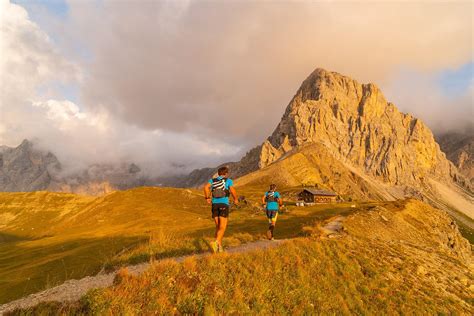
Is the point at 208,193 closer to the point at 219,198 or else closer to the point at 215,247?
the point at 219,198

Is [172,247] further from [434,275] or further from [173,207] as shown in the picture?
[173,207]

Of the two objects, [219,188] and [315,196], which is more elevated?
[219,188]

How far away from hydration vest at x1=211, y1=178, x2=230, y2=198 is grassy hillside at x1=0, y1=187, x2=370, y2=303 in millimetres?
5052

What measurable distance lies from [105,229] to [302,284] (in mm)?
71458

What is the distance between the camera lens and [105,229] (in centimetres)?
7525

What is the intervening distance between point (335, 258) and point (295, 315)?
6432mm

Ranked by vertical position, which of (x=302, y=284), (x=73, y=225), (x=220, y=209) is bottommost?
(x=73, y=225)

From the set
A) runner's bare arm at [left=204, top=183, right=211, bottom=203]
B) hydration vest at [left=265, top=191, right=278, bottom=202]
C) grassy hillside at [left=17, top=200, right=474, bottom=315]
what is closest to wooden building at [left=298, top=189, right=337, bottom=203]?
grassy hillside at [left=17, top=200, right=474, bottom=315]

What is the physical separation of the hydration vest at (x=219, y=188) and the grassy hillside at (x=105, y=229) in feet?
16.6

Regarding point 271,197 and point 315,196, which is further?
point 315,196

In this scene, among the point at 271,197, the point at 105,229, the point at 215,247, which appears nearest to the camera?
the point at 215,247

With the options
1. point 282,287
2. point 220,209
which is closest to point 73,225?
point 220,209

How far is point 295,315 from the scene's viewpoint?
11.9m

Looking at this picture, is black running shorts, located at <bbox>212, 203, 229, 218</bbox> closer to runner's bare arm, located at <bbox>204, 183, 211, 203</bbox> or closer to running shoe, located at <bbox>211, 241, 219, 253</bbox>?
runner's bare arm, located at <bbox>204, 183, 211, 203</bbox>
